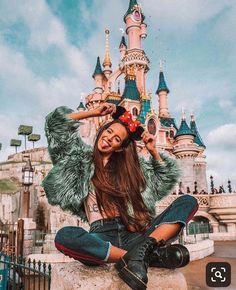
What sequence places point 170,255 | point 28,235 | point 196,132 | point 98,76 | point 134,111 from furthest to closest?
1. point 98,76
2. point 196,132
3. point 134,111
4. point 28,235
5. point 170,255

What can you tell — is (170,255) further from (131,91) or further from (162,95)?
(162,95)

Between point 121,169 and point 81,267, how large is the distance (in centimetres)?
93

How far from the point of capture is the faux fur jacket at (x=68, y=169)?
262 centimetres

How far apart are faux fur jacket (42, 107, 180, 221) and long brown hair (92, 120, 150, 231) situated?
91 millimetres

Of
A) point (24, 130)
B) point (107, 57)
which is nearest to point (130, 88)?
point (107, 57)

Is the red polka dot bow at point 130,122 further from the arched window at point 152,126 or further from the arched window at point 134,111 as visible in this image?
the arched window at point 134,111

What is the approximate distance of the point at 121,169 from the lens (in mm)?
2695

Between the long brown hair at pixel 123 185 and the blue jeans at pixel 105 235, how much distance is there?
0.36 feet

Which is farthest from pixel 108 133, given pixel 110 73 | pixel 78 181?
pixel 110 73

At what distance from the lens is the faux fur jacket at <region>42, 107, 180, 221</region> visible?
2.62m

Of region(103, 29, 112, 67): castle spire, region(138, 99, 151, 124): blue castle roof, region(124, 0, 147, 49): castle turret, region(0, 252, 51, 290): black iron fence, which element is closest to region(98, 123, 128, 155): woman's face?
region(0, 252, 51, 290): black iron fence

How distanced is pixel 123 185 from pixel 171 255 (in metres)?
0.87

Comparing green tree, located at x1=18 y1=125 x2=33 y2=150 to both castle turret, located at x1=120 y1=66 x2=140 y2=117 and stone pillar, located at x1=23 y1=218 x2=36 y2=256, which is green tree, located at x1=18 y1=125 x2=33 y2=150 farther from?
stone pillar, located at x1=23 y1=218 x2=36 y2=256

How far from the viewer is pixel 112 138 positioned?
2.72 m
